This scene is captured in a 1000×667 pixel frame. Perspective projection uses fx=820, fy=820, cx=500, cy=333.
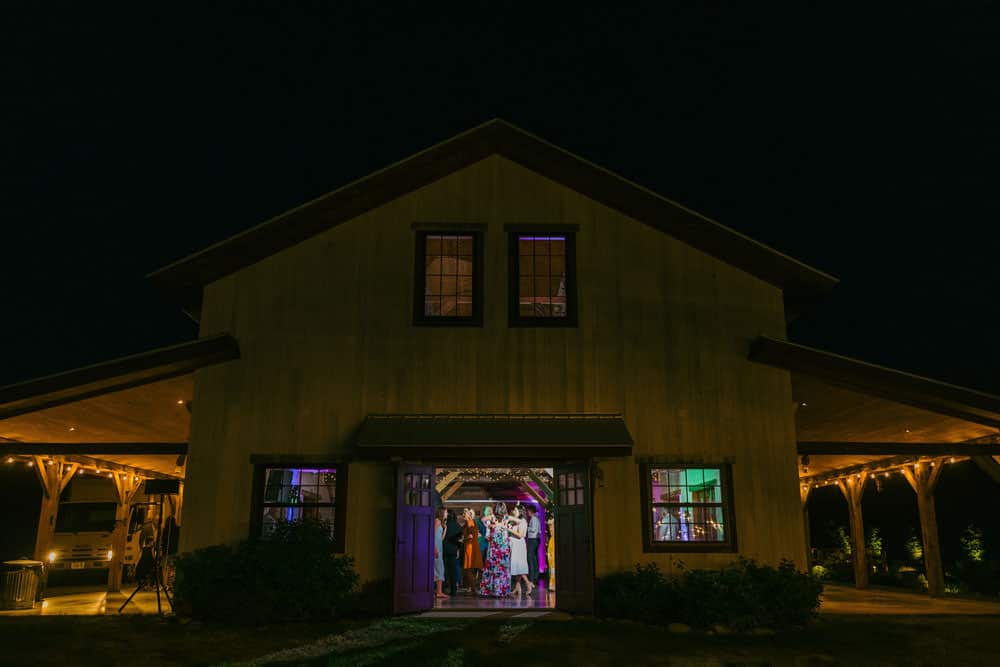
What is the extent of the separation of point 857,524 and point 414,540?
39.9ft

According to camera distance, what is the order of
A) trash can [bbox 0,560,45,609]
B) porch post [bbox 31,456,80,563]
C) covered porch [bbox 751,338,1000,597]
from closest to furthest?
covered porch [bbox 751,338,1000,597]
trash can [bbox 0,560,45,609]
porch post [bbox 31,456,80,563]

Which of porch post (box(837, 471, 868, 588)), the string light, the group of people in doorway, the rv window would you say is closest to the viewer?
the group of people in doorway

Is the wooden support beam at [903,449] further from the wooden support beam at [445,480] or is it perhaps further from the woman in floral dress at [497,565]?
the wooden support beam at [445,480]

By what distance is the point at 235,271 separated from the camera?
12.8m

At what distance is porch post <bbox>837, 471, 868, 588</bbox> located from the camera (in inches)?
746

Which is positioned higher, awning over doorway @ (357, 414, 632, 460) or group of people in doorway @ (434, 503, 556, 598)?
awning over doorway @ (357, 414, 632, 460)

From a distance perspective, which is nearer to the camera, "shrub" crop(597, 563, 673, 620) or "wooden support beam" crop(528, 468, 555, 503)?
"shrub" crop(597, 563, 673, 620)

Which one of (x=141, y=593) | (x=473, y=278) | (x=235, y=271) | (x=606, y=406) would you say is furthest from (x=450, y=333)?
(x=141, y=593)

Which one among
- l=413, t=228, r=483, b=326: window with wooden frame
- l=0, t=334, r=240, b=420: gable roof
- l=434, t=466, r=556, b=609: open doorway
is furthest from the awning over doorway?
l=434, t=466, r=556, b=609: open doorway

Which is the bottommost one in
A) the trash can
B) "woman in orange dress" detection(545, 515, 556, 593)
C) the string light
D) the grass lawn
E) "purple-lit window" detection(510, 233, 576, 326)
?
the grass lawn

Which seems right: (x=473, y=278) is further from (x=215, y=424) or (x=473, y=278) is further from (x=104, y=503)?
(x=104, y=503)

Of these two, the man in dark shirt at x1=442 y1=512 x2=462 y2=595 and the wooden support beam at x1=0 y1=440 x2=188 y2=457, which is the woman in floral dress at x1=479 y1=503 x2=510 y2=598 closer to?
the man in dark shirt at x1=442 y1=512 x2=462 y2=595

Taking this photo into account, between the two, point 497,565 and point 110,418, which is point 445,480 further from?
point 110,418

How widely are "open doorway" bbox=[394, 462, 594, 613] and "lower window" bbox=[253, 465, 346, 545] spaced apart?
3.39 ft
